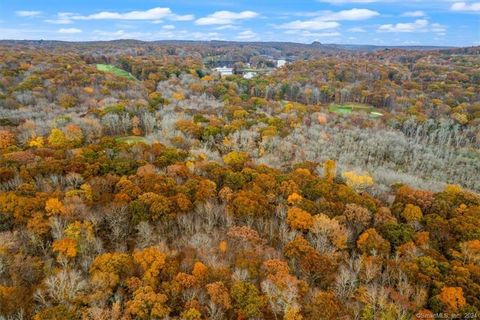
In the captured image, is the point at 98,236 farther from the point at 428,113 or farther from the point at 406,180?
the point at 428,113

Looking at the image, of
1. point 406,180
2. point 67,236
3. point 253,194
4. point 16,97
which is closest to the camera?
point 67,236

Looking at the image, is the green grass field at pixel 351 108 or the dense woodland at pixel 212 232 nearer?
the dense woodland at pixel 212 232

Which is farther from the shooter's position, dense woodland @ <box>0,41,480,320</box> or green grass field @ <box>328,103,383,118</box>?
green grass field @ <box>328,103,383,118</box>

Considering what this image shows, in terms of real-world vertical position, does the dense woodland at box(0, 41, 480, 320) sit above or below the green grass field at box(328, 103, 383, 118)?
below

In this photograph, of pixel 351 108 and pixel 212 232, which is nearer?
pixel 212 232

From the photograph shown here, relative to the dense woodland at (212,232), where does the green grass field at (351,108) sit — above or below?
above

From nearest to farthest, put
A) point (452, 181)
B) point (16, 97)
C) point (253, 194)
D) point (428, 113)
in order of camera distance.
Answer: point (253, 194) → point (452, 181) → point (16, 97) → point (428, 113)

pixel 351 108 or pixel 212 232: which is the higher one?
pixel 351 108

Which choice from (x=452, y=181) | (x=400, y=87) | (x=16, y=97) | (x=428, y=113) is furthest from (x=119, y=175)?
(x=400, y=87)
